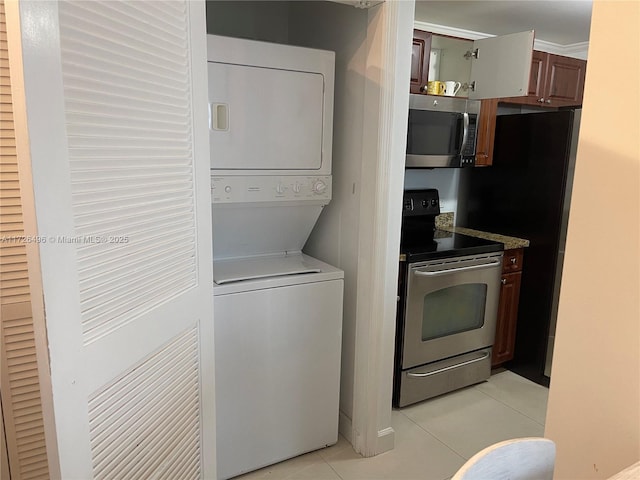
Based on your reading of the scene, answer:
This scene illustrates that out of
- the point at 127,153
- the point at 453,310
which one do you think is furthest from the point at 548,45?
the point at 127,153

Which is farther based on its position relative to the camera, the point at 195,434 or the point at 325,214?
the point at 325,214

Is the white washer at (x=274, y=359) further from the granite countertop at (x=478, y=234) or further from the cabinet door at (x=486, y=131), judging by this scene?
the cabinet door at (x=486, y=131)

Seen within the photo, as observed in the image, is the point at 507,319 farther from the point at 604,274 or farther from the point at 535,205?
the point at 604,274

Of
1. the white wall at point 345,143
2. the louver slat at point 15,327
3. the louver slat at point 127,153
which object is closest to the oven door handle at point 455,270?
the white wall at point 345,143

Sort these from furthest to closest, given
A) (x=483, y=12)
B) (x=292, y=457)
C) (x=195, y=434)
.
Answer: (x=483, y=12)
(x=292, y=457)
(x=195, y=434)

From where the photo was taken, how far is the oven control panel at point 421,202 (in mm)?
2906

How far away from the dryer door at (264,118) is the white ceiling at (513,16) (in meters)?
1.34

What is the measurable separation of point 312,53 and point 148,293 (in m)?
1.27

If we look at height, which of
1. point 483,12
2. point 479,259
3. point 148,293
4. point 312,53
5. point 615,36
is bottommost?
point 479,259

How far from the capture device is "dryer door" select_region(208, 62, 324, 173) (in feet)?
5.95

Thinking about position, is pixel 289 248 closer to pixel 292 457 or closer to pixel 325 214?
pixel 325 214

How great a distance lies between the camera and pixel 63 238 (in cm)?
88

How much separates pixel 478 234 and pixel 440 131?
2.75 ft

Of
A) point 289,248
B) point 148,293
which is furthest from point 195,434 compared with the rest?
point 289,248
